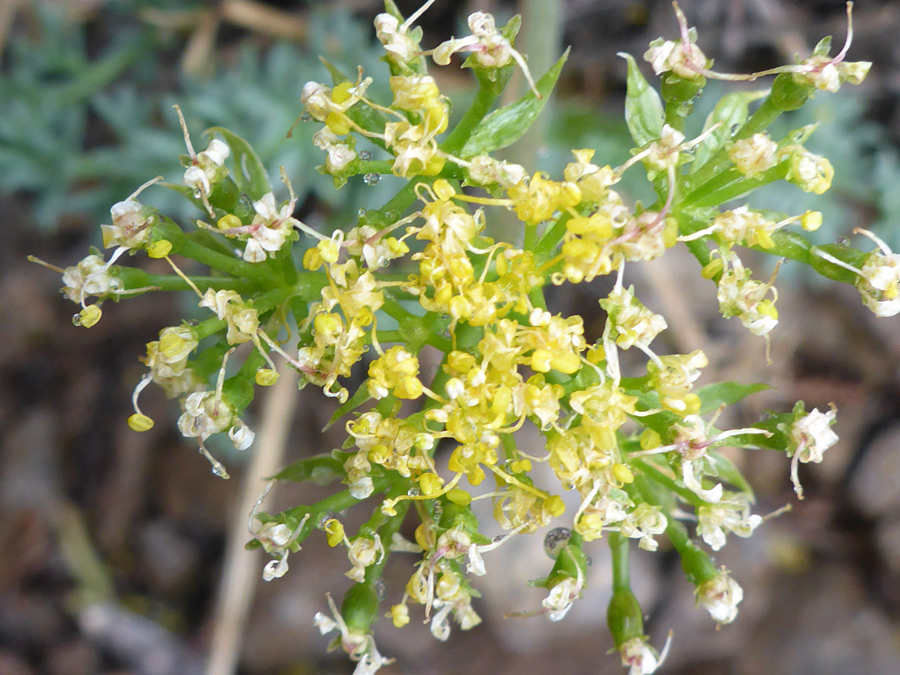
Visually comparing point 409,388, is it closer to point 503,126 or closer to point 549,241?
point 549,241

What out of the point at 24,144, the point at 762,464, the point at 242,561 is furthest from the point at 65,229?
the point at 762,464

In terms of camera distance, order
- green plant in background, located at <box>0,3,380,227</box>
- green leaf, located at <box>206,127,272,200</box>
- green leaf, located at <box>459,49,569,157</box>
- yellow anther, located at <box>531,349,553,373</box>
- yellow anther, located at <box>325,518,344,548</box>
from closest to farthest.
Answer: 1. yellow anther, located at <box>531,349,553,373</box>
2. yellow anther, located at <box>325,518,344,548</box>
3. green leaf, located at <box>459,49,569,157</box>
4. green leaf, located at <box>206,127,272,200</box>
5. green plant in background, located at <box>0,3,380,227</box>

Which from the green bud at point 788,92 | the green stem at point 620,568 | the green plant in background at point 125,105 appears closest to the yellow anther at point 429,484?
the green stem at point 620,568

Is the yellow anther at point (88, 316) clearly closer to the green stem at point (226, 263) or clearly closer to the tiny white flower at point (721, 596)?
the green stem at point (226, 263)

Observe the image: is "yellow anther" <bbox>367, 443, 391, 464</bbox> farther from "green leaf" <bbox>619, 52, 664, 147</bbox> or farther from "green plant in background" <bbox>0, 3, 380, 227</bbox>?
"green plant in background" <bbox>0, 3, 380, 227</bbox>

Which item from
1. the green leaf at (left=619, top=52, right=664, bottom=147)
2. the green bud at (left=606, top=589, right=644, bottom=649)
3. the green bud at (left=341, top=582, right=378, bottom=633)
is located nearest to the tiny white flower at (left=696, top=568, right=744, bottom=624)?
the green bud at (left=606, top=589, right=644, bottom=649)

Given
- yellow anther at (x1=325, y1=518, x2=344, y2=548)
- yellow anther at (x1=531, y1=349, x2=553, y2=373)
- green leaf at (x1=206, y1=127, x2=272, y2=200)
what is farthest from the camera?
green leaf at (x1=206, y1=127, x2=272, y2=200)
